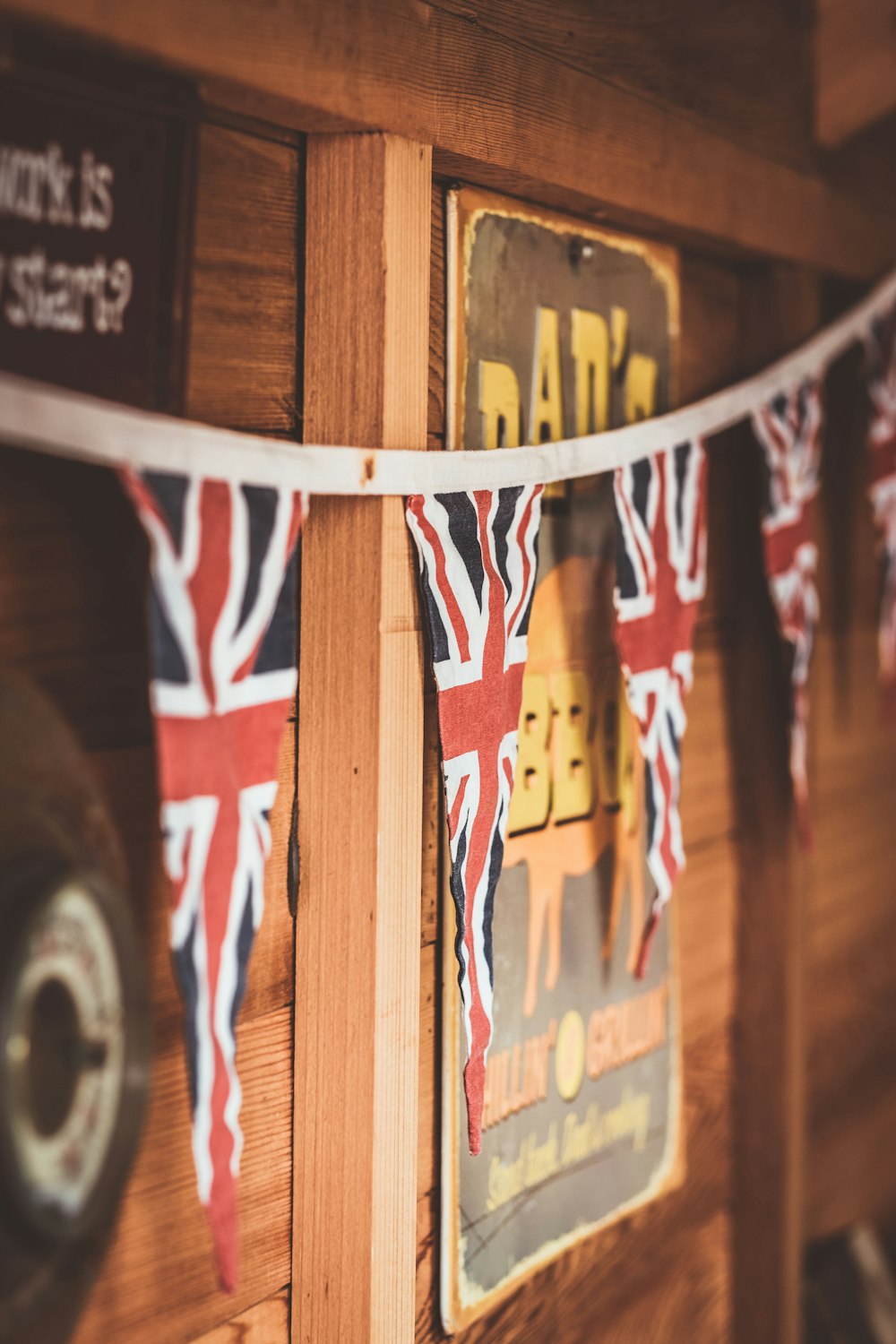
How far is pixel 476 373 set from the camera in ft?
3.96

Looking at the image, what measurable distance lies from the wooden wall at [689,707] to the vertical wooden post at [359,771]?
1.0 inches

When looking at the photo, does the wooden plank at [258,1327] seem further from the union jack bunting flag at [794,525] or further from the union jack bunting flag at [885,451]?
the union jack bunting flag at [885,451]

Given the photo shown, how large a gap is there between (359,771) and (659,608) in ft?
1.48

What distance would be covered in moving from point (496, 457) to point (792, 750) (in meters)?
0.80

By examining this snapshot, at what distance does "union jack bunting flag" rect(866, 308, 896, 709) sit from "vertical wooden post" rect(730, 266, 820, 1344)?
0.41ft

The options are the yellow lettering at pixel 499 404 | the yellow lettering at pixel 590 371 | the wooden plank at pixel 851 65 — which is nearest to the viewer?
the yellow lettering at pixel 499 404

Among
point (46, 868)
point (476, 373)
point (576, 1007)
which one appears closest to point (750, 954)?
point (576, 1007)

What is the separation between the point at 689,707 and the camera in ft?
5.41

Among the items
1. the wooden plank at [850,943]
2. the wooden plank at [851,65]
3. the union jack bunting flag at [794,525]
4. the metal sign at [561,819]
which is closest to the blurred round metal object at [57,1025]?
the metal sign at [561,819]

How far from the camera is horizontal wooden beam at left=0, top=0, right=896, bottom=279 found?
0.89 metres

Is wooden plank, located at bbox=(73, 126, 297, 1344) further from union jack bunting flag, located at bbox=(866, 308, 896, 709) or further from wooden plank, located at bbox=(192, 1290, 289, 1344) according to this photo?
union jack bunting flag, located at bbox=(866, 308, 896, 709)

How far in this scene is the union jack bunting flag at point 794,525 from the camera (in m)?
1.55

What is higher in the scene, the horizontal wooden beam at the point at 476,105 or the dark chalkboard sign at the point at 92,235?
the horizontal wooden beam at the point at 476,105

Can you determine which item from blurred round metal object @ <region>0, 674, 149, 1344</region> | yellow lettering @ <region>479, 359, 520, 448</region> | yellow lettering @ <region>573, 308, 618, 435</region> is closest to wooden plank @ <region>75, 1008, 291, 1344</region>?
blurred round metal object @ <region>0, 674, 149, 1344</region>
